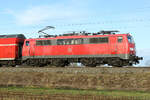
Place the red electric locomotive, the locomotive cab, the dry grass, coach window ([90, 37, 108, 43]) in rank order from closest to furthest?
1. the dry grass
2. the locomotive cab
3. the red electric locomotive
4. coach window ([90, 37, 108, 43])

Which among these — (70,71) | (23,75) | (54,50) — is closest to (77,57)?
(54,50)

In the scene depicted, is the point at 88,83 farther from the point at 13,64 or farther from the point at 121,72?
Result: the point at 13,64

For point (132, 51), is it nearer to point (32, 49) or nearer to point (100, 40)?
point (100, 40)

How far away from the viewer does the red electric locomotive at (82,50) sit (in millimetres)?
23750

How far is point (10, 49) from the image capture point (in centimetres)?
2972

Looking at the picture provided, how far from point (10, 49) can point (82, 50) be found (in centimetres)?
1130

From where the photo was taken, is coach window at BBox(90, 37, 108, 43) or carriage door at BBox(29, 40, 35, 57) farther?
carriage door at BBox(29, 40, 35, 57)

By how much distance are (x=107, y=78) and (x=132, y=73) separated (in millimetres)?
2417

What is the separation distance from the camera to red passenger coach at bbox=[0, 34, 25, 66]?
96.7 ft

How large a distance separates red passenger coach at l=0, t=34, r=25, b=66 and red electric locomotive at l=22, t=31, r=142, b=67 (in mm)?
1480

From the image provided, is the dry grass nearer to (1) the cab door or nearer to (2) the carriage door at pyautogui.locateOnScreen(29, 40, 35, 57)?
(1) the cab door

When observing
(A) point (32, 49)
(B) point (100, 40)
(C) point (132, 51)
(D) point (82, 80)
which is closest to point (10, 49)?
(A) point (32, 49)

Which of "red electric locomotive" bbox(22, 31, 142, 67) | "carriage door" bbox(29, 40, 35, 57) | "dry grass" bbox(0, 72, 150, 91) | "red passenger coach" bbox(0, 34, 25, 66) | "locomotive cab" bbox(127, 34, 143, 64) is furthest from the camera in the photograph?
"red passenger coach" bbox(0, 34, 25, 66)

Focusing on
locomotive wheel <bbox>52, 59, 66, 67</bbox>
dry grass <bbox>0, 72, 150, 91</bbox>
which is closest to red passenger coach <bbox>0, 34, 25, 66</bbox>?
locomotive wheel <bbox>52, 59, 66, 67</bbox>
